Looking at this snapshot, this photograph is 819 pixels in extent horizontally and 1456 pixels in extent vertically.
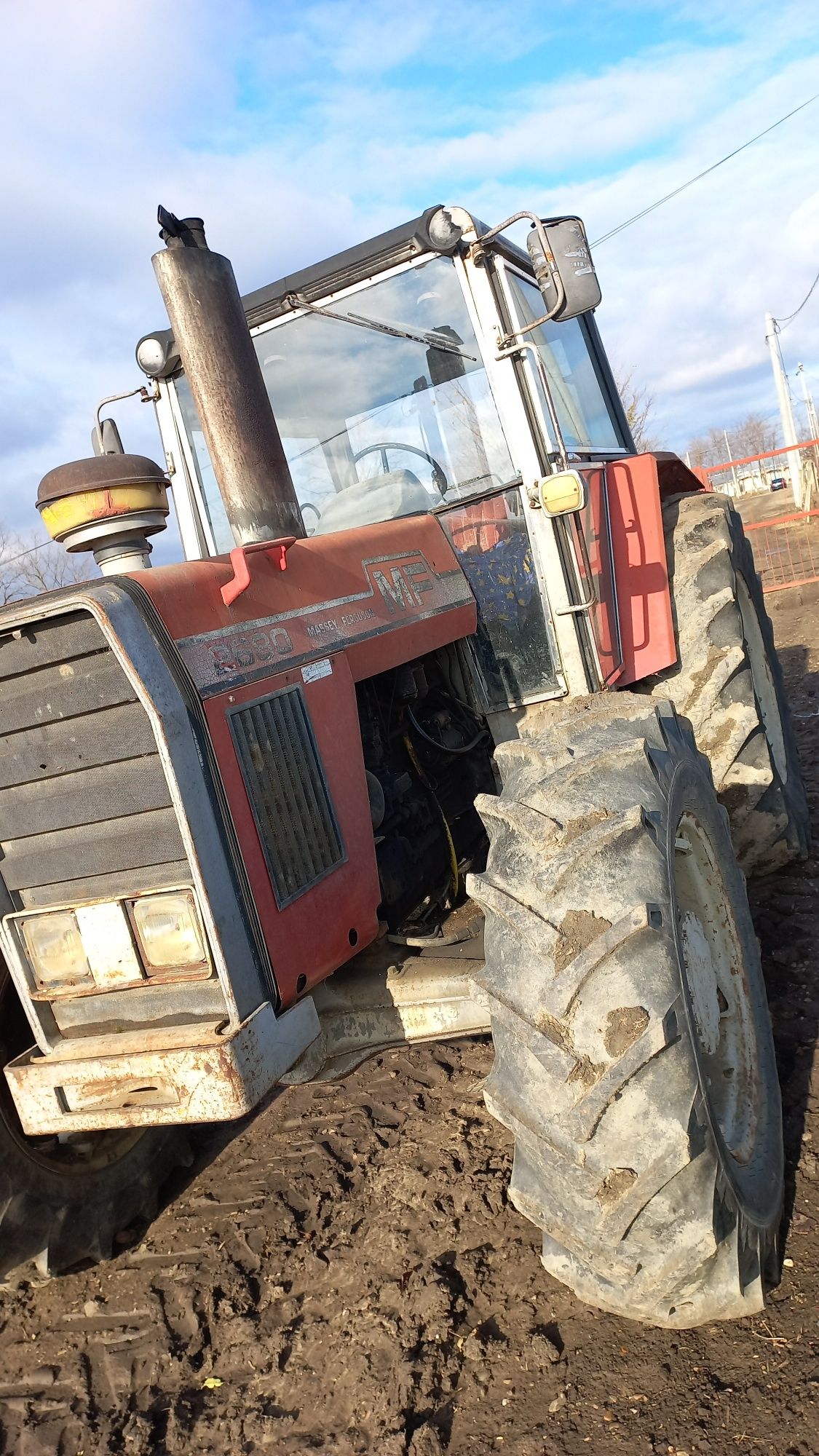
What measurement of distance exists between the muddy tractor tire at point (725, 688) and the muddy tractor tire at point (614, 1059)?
1143mm

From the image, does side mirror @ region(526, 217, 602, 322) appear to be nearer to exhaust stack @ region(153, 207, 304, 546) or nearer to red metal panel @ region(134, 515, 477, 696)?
red metal panel @ region(134, 515, 477, 696)

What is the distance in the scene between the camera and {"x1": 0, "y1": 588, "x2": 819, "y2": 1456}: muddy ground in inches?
71.4

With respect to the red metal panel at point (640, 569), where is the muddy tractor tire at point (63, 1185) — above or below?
below

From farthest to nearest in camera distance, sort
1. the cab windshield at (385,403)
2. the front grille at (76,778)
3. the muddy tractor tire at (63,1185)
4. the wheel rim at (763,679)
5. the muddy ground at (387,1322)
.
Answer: the wheel rim at (763,679) → the cab windshield at (385,403) → the muddy tractor tire at (63,1185) → the front grille at (76,778) → the muddy ground at (387,1322)

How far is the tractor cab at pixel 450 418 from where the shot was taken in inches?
117

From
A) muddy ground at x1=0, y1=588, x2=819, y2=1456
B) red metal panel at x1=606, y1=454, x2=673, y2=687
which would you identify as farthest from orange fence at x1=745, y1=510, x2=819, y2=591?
muddy ground at x1=0, y1=588, x2=819, y2=1456

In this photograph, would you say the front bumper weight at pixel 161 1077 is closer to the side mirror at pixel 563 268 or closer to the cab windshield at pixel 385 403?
the cab windshield at pixel 385 403

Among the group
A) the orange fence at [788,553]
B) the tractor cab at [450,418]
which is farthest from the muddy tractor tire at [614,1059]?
the orange fence at [788,553]

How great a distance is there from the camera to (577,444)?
3557mm

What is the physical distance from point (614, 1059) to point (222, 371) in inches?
67.8

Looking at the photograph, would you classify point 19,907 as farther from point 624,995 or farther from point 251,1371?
point 624,995

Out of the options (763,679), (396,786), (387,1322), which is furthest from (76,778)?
(763,679)

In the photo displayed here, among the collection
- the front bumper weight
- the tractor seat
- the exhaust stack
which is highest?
the exhaust stack

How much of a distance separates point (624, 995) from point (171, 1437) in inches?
52.7
